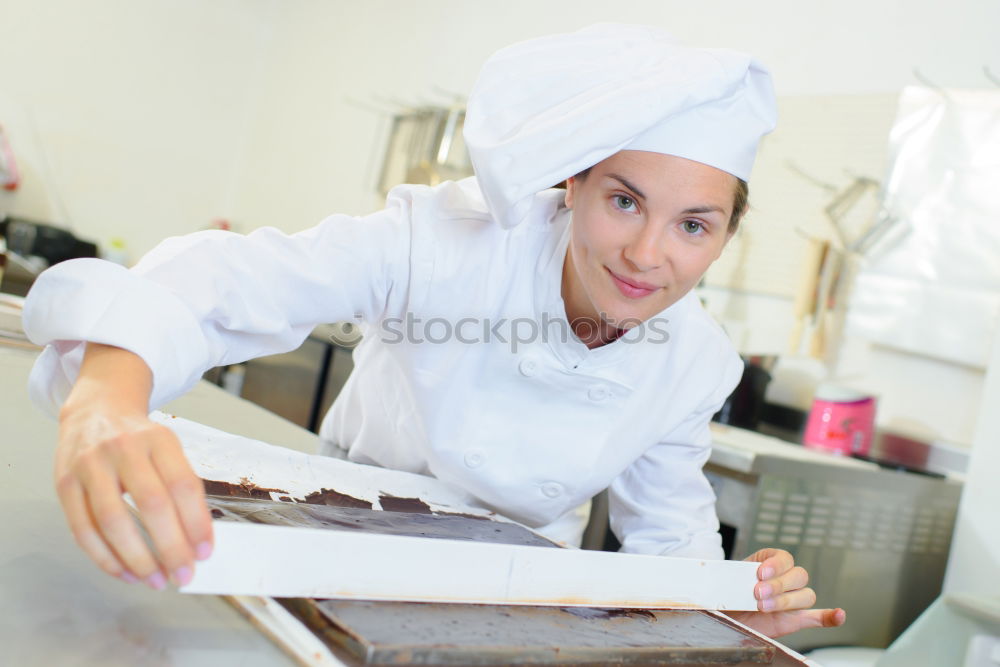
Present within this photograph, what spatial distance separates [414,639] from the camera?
23.1 inches

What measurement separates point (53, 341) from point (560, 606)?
51 cm

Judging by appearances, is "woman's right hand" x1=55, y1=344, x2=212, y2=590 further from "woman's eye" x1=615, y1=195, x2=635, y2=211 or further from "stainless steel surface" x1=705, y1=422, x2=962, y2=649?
"stainless steel surface" x1=705, y1=422, x2=962, y2=649

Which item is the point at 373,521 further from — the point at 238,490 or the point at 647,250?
the point at 647,250

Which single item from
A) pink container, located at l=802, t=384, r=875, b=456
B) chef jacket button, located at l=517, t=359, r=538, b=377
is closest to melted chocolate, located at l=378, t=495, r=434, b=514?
chef jacket button, located at l=517, t=359, r=538, b=377

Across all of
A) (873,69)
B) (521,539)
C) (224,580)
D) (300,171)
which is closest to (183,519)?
(224,580)

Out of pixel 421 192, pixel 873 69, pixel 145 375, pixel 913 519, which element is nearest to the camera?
pixel 145 375

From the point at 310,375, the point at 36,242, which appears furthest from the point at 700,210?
the point at 36,242

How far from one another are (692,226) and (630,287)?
103mm

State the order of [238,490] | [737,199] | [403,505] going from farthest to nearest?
[737,199], [403,505], [238,490]

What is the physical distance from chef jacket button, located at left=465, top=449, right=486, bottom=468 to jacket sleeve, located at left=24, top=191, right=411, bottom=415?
0.70ft

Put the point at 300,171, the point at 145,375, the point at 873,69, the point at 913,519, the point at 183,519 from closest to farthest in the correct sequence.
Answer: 1. the point at 183,519
2. the point at 145,375
3. the point at 913,519
4. the point at 873,69
5. the point at 300,171

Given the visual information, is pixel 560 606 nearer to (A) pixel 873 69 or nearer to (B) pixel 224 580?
(B) pixel 224 580

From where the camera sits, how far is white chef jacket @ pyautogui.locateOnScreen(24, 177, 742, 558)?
38.8 inches

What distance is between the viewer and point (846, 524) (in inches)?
80.8
